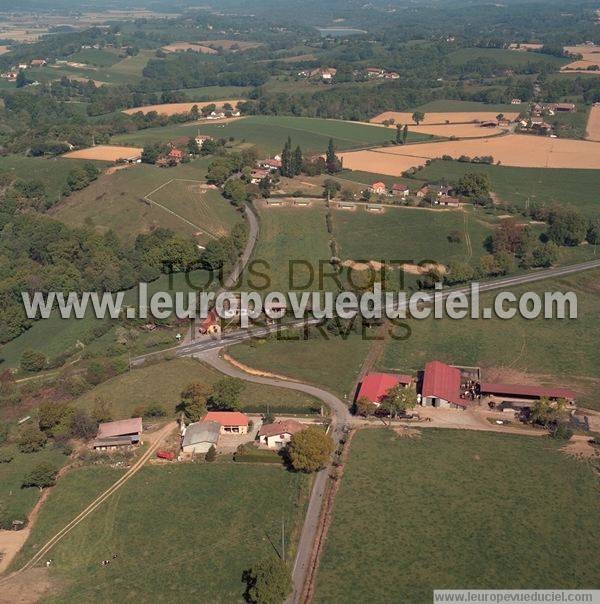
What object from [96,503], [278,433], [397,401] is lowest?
[96,503]

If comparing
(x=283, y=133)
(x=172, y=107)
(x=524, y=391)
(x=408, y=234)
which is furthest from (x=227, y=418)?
(x=172, y=107)

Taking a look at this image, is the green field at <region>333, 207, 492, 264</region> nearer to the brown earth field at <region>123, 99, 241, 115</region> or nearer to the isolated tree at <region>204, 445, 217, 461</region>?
the isolated tree at <region>204, 445, 217, 461</region>

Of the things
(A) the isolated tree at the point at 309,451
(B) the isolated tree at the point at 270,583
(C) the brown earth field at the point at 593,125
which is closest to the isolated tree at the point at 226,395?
(A) the isolated tree at the point at 309,451

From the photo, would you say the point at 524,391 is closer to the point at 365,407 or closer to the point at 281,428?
the point at 365,407

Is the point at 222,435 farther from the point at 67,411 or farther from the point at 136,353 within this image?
the point at 136,353

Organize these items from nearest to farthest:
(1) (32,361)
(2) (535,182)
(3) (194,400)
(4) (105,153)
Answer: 1. (3) (194,400)
2. (1) (32,361)
3. (2) (535,182)
4. (4) (105,153)

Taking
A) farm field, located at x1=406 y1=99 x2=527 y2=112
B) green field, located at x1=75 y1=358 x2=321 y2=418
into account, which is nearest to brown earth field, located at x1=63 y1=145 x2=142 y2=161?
farm field, located at x1=406 y1=99 x2=527 y2=112

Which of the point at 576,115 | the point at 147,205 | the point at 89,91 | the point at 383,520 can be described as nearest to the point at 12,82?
the point at 89,91
